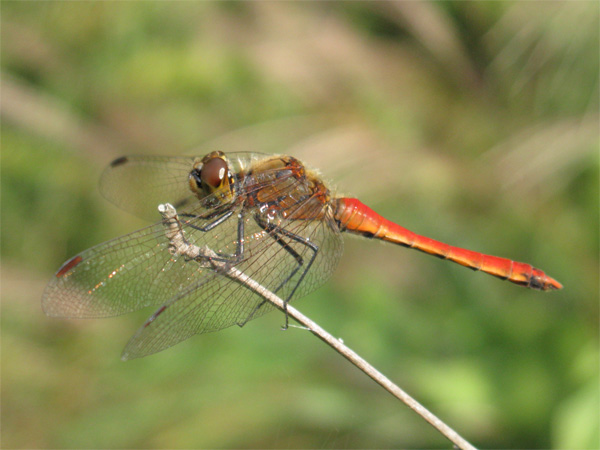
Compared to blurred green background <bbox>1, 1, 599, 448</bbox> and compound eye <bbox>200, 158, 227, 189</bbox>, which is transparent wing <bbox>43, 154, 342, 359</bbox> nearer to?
compound eye <bbox>200, 158, 227, 189</bbox>

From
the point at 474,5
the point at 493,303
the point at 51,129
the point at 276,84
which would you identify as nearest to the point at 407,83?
the point at 474,5

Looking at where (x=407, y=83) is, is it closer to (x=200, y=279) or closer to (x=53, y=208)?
(x=53, y=208)

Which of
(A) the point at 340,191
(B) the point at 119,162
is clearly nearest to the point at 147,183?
(B) the point at 119,162

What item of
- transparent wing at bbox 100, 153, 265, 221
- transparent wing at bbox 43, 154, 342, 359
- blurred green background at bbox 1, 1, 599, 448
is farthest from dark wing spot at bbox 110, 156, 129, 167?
blurred green background at bbox 1, 1, 599, 448

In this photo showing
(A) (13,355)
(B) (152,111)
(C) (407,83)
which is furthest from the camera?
(C) (407,83)

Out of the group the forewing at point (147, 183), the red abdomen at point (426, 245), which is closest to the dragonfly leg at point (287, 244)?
the red abdomen at point (426, 245)

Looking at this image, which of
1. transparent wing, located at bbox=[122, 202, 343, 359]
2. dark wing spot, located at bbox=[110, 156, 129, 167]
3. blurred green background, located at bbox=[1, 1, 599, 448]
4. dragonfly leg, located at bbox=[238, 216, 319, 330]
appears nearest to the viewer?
transparent wing, located at bbox=[122, 202, 343, 359]

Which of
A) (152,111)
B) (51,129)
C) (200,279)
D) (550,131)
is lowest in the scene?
(200,279)

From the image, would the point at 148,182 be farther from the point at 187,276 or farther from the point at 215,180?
the point at 187,276
